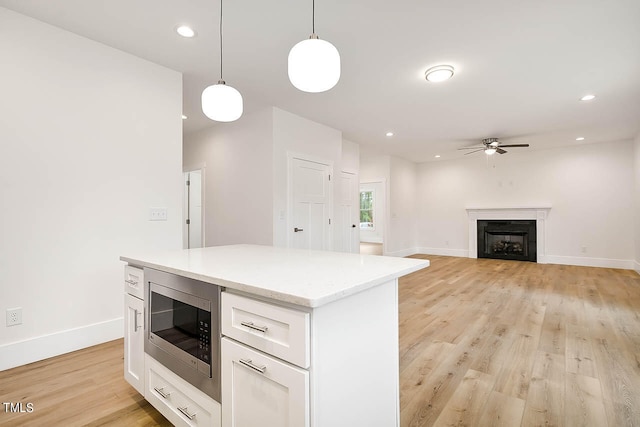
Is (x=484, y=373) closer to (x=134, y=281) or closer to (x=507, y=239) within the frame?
(x=134, y=281)

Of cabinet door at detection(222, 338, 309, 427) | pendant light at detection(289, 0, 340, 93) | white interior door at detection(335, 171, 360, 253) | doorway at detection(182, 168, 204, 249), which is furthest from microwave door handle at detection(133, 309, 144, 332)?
doorway at detection(182, 168, 204, 249)

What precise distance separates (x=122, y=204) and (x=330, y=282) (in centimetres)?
247

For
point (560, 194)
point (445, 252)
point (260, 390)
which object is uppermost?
point (560, 194)

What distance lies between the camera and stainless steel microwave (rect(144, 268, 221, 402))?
1248 mm

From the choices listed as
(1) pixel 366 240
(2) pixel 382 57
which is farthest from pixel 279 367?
(1) pixel 366 240

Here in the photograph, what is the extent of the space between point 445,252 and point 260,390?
25.7 ft

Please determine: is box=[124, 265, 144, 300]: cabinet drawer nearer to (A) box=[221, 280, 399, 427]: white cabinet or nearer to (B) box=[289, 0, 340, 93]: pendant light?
(A) box=[221, 280, 399, 427]: white cabinet

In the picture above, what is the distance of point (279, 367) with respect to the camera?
100cm

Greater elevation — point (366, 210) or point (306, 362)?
point (366, 210)

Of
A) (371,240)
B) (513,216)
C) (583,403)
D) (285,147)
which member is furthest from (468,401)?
(371,240)

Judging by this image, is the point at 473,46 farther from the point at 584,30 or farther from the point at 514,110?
the point at 514,110

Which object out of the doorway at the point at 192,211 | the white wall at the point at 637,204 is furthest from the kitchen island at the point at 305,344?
the white wall at the point at 637,204

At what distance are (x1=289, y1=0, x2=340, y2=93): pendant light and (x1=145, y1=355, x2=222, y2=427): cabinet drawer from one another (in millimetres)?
1510

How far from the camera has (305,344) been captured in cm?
93
